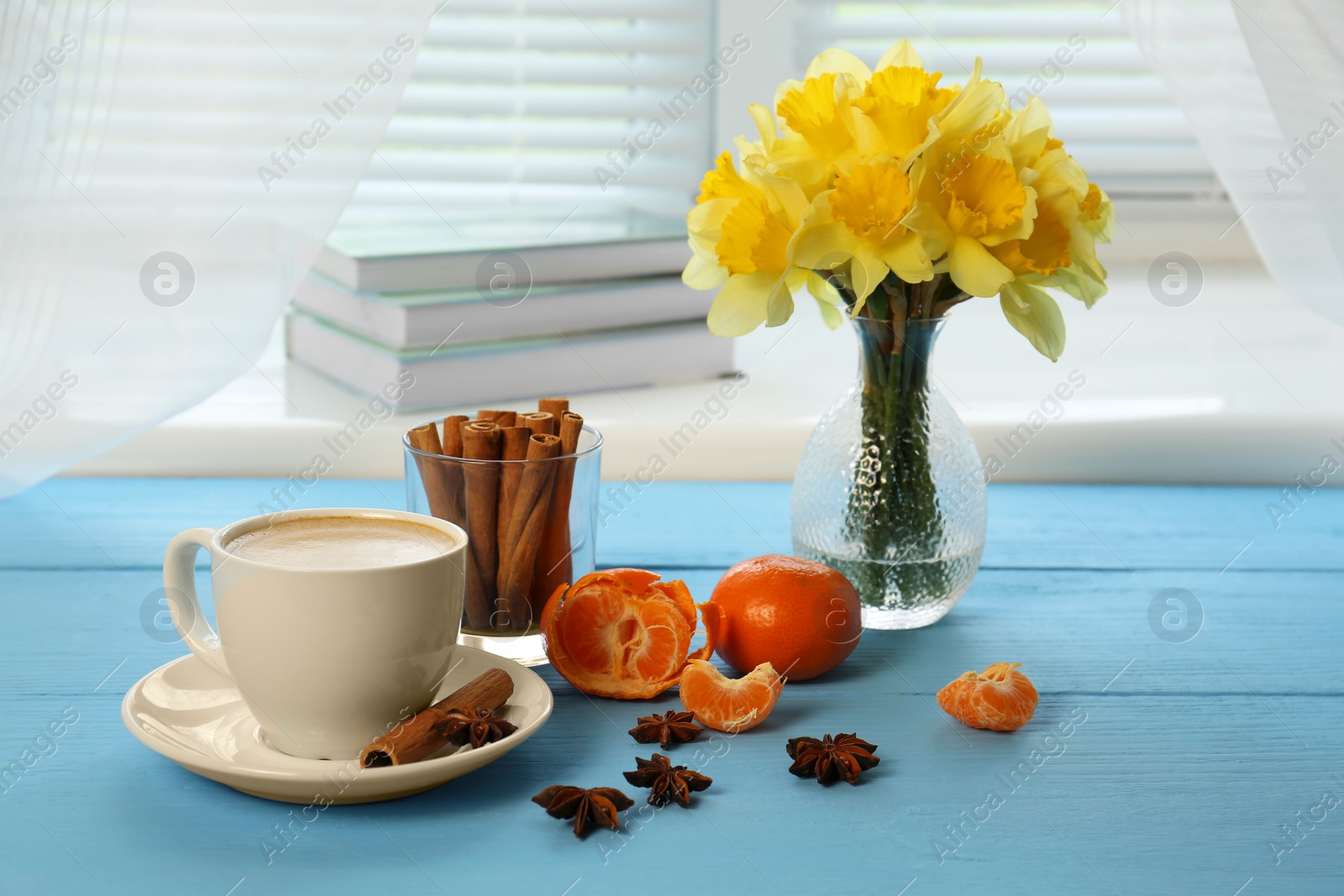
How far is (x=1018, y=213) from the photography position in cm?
77

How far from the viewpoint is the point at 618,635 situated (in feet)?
2.59

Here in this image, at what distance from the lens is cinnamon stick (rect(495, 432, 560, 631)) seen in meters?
0.79

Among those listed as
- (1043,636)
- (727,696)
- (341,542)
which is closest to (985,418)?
(1043,636)

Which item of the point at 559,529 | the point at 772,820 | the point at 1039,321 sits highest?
the point at 1039,321

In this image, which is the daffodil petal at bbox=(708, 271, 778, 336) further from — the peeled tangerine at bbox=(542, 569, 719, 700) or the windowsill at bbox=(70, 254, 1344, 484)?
the windowsill at bbox=(70, 254, 1344, 484)

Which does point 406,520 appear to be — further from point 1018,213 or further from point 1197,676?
point 1197,676

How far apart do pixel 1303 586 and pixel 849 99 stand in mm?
565

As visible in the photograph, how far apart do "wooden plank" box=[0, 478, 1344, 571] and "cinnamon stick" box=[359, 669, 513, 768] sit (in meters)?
0.32

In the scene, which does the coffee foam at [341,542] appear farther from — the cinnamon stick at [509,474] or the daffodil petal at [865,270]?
the daffodil petal at [865,270]

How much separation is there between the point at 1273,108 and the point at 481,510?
0.85 m

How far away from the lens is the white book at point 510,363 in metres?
1.33

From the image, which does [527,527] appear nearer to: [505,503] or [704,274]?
[505,503]

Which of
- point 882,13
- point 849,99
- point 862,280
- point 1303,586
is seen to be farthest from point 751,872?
point 882,13

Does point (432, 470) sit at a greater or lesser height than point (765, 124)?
lesser
